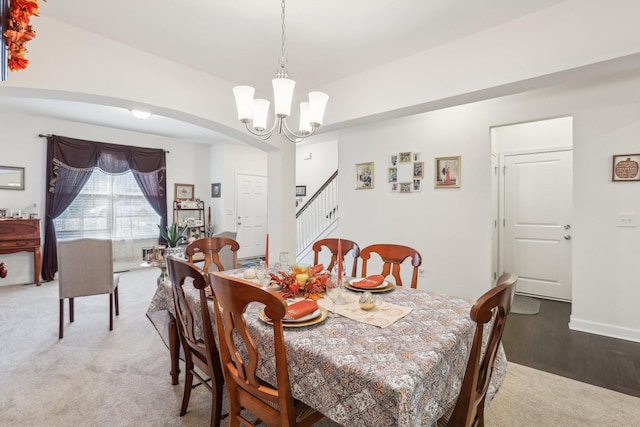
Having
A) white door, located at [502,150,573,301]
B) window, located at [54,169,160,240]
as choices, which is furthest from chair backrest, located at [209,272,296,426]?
window, located at [54,169,160,240]

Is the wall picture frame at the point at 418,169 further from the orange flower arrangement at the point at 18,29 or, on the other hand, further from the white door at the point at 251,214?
the white door at the point at 251,214

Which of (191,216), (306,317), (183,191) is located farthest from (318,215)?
(306,317)

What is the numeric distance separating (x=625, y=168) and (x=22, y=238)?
24.8 ft

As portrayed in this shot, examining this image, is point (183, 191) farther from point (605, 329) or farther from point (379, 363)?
point (605, 329)

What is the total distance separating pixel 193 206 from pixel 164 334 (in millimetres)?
4819

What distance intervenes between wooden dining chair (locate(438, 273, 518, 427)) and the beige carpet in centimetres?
88

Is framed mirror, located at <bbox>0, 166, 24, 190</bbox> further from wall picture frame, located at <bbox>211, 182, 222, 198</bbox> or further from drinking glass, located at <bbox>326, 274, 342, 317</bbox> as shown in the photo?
drinking glass, located at <bbox>326, 274, 342, 317</bbox>

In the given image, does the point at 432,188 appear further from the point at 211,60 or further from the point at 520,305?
the point at 211,60

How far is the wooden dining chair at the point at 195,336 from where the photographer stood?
1.47 meters

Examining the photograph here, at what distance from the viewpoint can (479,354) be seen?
3.43 ft

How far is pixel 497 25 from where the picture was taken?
2270 mm

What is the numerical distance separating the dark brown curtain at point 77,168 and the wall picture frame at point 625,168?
7.03 meters

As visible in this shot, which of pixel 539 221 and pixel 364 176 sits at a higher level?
pixel 364 176

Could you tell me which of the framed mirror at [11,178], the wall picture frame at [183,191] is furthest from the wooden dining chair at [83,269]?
the wall picture frame at [183,191]
